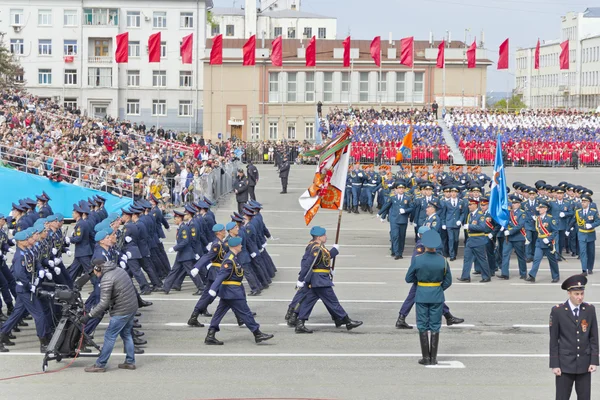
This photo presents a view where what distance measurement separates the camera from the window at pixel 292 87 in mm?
71125

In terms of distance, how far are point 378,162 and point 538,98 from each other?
61.1 meters

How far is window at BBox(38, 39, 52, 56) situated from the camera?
240 feet

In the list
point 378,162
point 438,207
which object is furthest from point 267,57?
point 438,207

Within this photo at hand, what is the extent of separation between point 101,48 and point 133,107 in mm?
4660

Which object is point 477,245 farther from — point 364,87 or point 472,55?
point 364,87

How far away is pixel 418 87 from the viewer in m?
70.9

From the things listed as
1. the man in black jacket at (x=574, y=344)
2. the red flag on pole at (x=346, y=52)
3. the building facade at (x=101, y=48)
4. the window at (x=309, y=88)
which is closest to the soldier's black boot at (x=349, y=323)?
the man in black jacket at (x=574, y=344)

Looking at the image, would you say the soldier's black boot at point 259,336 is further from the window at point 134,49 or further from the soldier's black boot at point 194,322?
the window at point 134,49

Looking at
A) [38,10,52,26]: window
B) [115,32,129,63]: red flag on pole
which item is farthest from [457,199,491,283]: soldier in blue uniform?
[38,10,52,26]: window

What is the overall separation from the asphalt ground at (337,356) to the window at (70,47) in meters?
56.6

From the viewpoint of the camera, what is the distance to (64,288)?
1376 cm

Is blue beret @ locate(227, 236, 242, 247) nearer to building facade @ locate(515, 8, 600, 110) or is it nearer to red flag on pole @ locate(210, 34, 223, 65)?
red flag on pole @ locate(210, 34, 223, 65)

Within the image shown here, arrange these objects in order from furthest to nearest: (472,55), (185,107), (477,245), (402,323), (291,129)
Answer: (185,107)
(291,129)
(472,55)
(477,245)
(402,323)

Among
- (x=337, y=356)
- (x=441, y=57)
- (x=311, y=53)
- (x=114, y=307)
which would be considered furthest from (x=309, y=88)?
(x=114, y=307)
